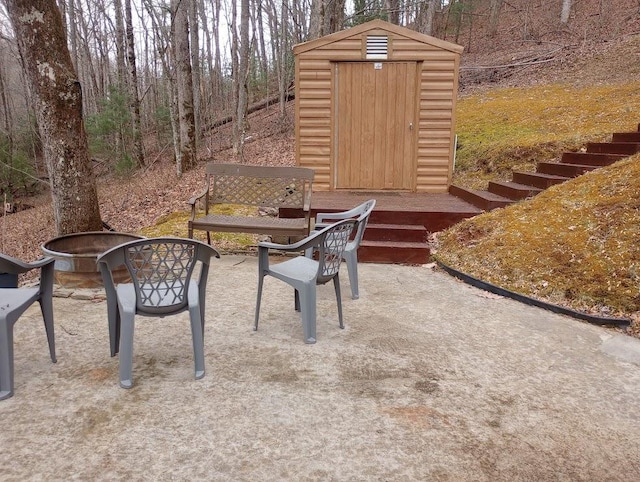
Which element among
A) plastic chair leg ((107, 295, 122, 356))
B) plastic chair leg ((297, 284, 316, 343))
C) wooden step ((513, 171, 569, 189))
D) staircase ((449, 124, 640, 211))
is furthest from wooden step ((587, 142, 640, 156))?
plastic chair leg ((107, 295, 122, 356))

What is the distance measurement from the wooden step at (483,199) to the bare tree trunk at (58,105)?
4.72 metres

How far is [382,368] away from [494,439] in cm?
78

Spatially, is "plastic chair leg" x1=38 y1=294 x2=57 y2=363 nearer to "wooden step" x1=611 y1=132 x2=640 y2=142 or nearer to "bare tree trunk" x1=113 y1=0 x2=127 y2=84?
"wooden step" x1=611 y1=132 x2=640 y2=142

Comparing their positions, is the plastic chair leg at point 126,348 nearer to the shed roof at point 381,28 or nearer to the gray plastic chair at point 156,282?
the gray plastic chair at point 156,282

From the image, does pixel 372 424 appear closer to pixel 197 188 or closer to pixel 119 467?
pixel 119 467

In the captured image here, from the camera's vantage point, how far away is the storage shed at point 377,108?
6.81 meters

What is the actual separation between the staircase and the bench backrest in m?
2.59

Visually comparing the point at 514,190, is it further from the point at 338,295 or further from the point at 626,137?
the point at 338,295

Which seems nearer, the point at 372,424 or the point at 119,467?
the point at 119,467

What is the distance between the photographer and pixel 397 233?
527 cm

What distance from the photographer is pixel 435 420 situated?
218 cm

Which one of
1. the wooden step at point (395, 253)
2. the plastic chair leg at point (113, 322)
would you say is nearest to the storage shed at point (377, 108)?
the wooden step at point (395, 253)

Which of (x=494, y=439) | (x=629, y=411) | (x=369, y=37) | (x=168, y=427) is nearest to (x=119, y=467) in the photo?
(x=168, y=427)

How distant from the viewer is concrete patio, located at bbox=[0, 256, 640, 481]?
73.5 inches
